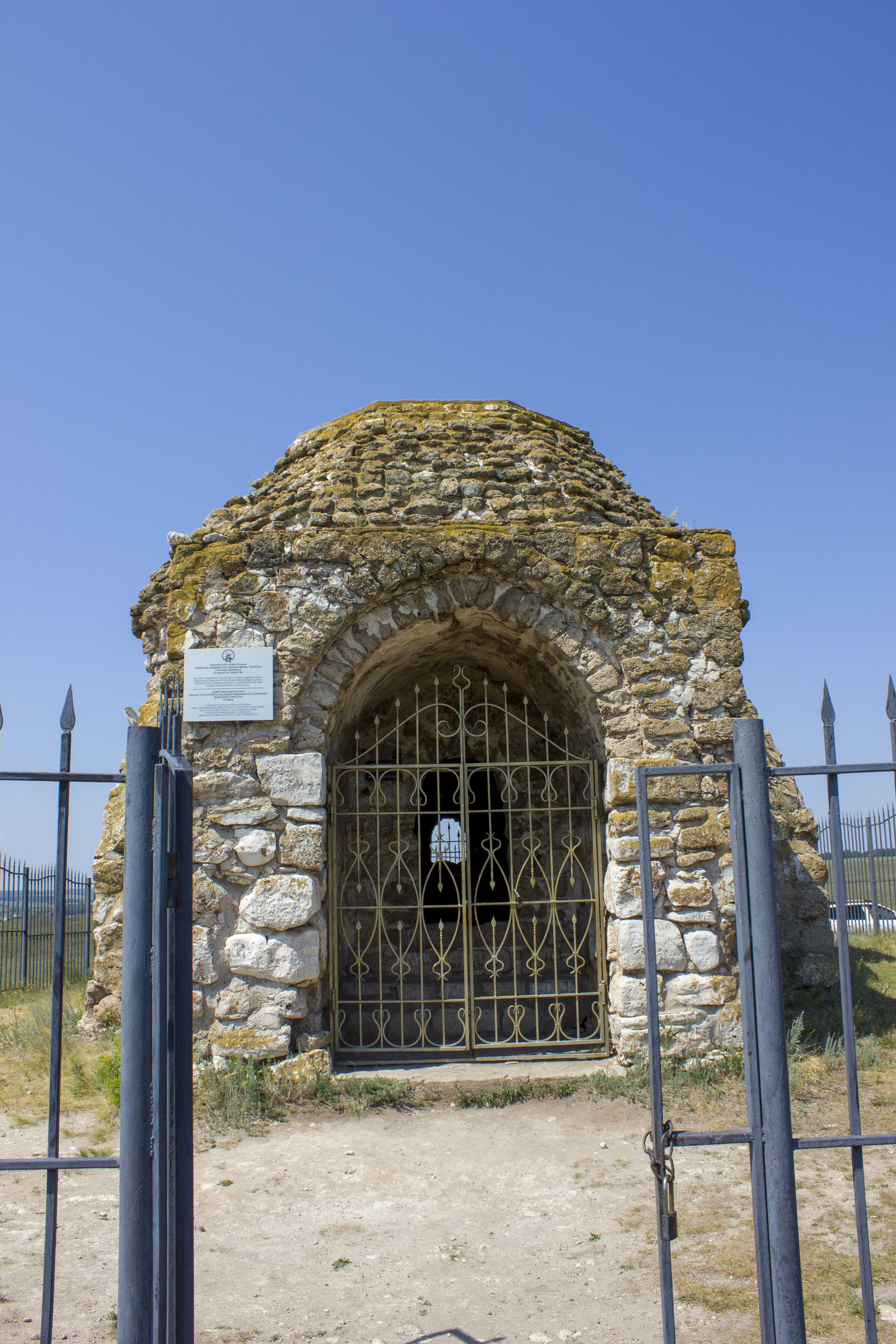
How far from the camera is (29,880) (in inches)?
414

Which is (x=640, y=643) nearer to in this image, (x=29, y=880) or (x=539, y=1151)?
(x=539, y=1151)

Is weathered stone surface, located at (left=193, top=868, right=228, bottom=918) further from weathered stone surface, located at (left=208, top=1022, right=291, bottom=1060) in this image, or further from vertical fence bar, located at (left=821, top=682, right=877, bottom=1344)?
vertical fence bar, located at (left=821, top=682, right=877, bottom=1344)

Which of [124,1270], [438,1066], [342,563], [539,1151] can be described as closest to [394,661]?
[342,563]

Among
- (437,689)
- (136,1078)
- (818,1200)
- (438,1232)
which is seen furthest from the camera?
(437,689)

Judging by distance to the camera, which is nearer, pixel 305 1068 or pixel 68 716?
pixel 68 716

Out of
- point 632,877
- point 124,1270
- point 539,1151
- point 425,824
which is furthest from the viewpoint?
point 425,824

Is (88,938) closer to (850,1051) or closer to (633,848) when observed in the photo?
(633,848)

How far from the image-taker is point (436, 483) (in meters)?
6.12

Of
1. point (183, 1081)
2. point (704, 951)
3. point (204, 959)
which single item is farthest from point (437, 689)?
point (183, 1081)

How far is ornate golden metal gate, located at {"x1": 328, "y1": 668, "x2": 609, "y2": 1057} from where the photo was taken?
6.09 m

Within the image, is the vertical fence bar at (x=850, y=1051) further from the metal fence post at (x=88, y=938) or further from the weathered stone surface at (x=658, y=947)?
the metal fence post at (x=88, y=938)

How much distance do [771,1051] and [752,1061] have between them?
0.23 ft

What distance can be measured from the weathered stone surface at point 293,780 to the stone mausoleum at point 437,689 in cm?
2

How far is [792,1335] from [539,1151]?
2.62m
